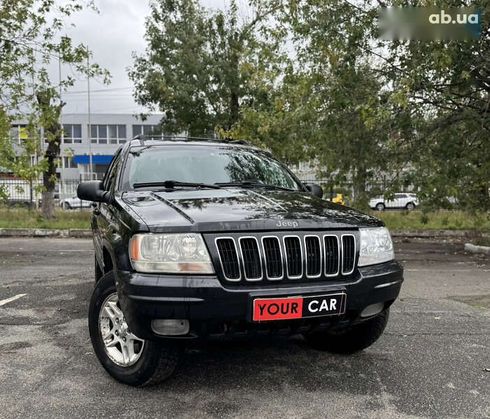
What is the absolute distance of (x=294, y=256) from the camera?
319 cm

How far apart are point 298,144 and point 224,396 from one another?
9.54 m

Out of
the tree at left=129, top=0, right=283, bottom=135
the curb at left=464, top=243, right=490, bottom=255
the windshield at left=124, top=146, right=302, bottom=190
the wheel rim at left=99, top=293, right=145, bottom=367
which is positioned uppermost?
the tree at left=129, top=0, right=283, bottom=135

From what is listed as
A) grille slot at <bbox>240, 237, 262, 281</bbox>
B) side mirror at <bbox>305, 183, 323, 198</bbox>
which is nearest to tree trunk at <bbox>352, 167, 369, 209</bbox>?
side mirror at <bbox>305, 183, 323, 198</bbox>

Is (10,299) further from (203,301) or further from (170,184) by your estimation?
(203,301)

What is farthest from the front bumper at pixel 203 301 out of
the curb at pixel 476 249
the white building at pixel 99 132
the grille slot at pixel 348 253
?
the white building at pixel 99 132

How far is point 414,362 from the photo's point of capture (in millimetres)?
4070

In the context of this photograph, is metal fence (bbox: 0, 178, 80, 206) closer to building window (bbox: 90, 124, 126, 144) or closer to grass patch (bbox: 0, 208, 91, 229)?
grass patch (bbox: 0, 208, 91, 229)

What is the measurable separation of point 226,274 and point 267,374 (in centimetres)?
114

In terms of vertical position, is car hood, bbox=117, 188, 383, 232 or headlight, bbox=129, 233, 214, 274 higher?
car hood, bbox=117, 188, 383, 232

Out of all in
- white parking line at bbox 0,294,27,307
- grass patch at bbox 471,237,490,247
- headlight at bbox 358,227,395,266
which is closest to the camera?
headlight at bbox 358,227,395,266

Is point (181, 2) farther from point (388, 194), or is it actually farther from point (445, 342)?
point (445, 342)

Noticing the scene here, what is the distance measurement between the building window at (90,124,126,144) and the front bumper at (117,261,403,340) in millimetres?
61336

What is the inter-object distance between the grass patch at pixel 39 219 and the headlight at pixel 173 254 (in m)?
13.4

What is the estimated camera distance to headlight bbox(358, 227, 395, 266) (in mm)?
3457
